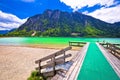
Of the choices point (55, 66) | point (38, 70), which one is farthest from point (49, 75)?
point (38, 70)

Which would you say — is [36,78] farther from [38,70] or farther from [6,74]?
[6,74]

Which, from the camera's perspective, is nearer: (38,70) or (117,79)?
(117,79)

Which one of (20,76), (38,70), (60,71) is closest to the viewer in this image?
(60,71)

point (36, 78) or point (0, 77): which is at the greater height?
point (36, 78)

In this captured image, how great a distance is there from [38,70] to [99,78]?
4814 mm

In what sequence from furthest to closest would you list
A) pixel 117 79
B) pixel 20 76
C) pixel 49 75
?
pixel 20 76 < pixel 49 75 < pixel 117 79

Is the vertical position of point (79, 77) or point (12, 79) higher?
point (79, 77)

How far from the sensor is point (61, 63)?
26.7 feet

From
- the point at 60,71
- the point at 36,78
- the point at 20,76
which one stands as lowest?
the point at 20,76

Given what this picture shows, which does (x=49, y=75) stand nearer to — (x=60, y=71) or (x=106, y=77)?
(x=60, y=71)

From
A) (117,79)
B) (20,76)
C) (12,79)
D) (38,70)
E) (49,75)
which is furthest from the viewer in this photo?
(20,76)

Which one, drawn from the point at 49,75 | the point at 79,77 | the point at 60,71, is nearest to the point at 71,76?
the point at 79,77

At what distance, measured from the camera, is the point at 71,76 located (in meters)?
5.51

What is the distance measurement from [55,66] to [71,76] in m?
3.26
